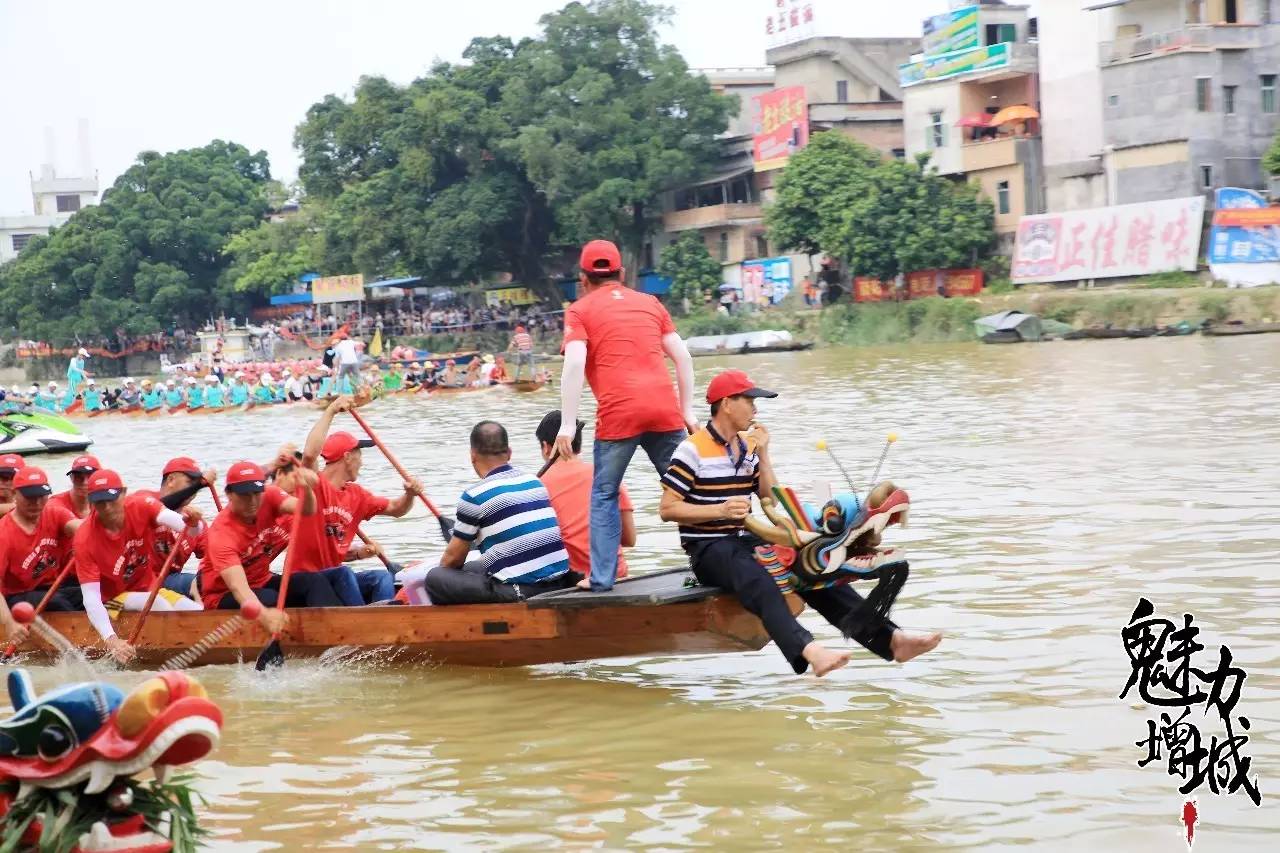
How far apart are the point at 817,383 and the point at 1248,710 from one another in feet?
77.1

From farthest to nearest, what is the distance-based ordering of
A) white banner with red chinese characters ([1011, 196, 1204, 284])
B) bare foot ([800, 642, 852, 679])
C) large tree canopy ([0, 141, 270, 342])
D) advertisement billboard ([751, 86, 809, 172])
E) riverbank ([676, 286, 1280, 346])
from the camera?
large tree canopy ([0, 141, 270, 342])
advertisement billboard ([751, 86, 809, 172])
white banner with red chinese characters ([1011, 196, 1204, 284])
riverbank ([676, 286, 1280, 346])
bare foot ([800, 642, 852, 679])

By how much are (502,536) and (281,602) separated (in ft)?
4.21

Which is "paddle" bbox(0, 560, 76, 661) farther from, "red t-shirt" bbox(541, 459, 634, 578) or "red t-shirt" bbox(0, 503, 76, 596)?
"red t-shirt" bbox(541, 459, 634, 578)

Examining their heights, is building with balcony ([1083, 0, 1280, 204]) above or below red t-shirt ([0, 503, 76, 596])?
above

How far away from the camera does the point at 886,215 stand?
44094mm

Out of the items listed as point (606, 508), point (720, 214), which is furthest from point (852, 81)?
point (606, 508)

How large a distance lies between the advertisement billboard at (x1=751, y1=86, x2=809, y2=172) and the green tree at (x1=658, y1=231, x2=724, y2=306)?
3177 mm

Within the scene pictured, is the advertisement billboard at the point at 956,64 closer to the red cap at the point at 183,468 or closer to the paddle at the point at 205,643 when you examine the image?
the red cap at the point at 183,468

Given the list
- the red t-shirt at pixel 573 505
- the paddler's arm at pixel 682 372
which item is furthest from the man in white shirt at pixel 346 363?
the paddler's arm at pixel 682 372

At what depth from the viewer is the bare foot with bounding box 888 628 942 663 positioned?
→ 712 centimetres

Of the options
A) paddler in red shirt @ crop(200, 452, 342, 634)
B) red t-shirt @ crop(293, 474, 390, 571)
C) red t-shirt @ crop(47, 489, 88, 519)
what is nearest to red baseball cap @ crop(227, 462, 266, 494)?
paddler in red shirt @ crop(200, 452, 342, 634)

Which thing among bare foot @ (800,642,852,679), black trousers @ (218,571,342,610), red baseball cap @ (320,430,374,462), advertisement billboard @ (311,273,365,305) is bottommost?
bare foot @ (800,642,852,679)

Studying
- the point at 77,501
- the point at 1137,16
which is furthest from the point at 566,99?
the point at 77,501

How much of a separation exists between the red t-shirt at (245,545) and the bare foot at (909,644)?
3.24 meters
